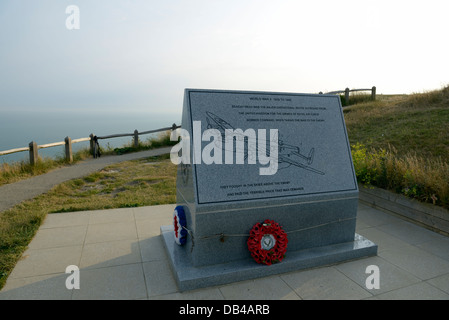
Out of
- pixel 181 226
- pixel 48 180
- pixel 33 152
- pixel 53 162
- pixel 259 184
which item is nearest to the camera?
pixel 259 184

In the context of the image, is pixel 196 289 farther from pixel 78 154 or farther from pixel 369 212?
pixel 78 154

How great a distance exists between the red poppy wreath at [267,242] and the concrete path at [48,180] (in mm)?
5201

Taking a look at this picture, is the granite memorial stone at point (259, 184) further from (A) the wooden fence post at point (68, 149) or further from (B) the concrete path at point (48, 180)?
(A) the wooden fence post at point (68, 149)

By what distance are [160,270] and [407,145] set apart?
782cm

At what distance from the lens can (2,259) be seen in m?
3.98

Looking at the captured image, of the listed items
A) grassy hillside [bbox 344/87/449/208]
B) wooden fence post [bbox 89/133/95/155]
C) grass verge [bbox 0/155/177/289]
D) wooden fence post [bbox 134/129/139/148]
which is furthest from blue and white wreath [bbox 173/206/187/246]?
wooden fence post [bbox 134/129/139/148]

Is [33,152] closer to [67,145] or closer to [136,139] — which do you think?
[67,145]

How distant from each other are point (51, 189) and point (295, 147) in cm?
616

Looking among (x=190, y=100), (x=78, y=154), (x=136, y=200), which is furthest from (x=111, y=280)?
(x=78, y=154)

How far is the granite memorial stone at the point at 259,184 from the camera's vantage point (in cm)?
357

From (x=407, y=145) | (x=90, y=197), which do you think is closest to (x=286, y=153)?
(x=90, y=197)

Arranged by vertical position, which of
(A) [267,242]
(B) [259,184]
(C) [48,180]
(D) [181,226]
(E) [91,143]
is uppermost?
(B) [259,184]

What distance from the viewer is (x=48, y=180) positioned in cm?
884

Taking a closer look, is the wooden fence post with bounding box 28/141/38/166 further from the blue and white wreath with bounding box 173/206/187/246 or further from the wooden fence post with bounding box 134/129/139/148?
the blue and white wreath with bounding box 173/206/187/246
